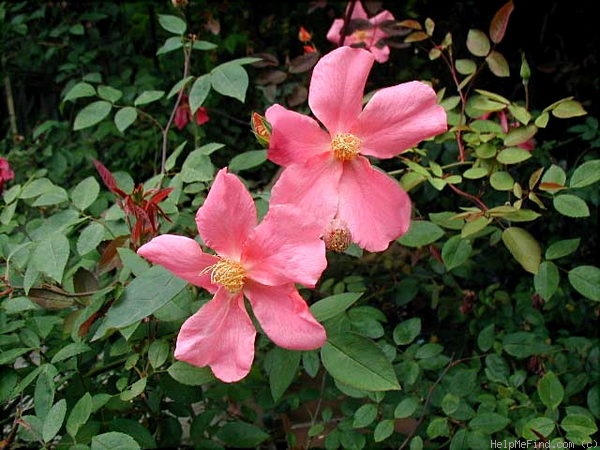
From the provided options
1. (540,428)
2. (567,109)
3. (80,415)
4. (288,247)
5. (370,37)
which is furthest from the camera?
(370,37)

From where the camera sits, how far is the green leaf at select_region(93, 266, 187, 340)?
2.35 ft

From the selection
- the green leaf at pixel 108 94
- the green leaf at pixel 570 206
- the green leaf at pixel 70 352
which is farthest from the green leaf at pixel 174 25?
the green leaf at pixel 570 206

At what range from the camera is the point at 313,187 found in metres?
0.78

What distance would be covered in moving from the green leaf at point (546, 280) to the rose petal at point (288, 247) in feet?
1.65

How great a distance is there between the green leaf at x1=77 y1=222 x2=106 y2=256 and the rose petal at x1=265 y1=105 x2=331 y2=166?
284mm

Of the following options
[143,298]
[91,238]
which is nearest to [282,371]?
[143,298]

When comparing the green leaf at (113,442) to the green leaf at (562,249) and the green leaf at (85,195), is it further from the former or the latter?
the green leaf at (562,249)

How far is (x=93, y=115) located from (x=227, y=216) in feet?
1.90

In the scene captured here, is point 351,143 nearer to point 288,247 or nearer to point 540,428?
point 288,247

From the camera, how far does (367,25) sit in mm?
1405

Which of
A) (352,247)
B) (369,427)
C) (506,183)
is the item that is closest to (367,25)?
(506,183)

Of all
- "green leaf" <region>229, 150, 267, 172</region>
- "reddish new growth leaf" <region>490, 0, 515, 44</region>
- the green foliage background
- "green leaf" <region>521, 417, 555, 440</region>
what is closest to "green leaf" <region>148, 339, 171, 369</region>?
the green foliage background

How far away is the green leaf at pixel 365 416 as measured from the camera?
3.32 feet

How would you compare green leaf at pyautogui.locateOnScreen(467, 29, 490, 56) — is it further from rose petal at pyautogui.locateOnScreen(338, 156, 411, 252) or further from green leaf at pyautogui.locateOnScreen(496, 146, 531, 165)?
rose petal at pyautogui.locateOnScreen(338, 156, 411, 252)
